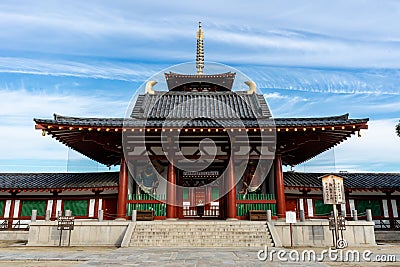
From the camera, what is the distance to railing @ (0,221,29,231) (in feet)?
61.8

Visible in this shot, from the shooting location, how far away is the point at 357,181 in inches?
800

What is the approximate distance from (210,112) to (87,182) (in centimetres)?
964

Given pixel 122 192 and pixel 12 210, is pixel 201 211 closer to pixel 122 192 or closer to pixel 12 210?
pixel 122 192

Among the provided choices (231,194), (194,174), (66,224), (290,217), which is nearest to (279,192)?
(231,194)

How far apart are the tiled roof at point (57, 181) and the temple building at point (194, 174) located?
0.23 feet

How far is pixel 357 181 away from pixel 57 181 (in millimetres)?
19919

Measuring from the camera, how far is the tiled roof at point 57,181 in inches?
734

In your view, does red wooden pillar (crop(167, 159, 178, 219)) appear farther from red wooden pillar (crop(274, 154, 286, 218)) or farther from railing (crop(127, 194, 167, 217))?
red wooden pillar (crop(274, 154, 286, 218))

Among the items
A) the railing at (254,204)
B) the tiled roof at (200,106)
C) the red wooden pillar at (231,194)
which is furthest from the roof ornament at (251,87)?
the railing at (254,204)

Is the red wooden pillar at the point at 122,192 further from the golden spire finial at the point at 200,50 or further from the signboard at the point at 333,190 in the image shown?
the golden spire finial at the point at 200,50

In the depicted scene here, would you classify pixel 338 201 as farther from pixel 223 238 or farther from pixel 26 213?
pixel 26 213

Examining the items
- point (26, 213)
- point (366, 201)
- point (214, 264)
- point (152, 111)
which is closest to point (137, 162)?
point (152, 111)

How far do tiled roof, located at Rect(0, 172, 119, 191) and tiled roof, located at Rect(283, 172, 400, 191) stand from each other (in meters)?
11.1

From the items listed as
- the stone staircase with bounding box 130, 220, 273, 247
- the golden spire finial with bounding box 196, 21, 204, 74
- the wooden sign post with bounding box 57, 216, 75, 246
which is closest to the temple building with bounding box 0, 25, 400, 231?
the stone staircase with bounding box 130, 220, 273, 247
